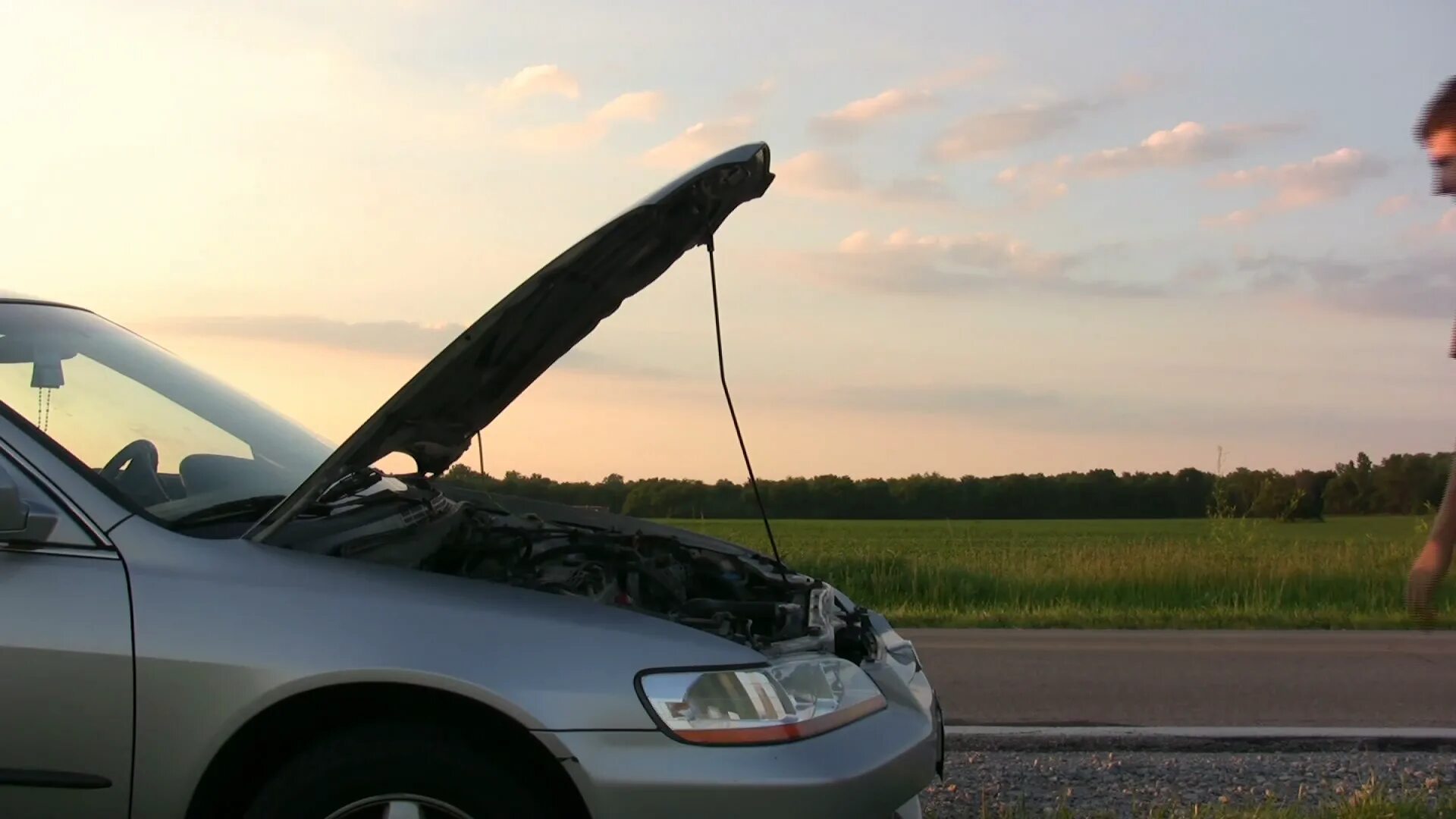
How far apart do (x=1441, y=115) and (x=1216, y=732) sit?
4787mm

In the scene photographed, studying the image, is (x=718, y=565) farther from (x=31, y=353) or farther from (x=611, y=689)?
(x=31, y=353)

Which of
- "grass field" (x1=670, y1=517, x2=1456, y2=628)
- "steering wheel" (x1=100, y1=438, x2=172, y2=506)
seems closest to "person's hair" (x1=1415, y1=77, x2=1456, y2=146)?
"steering wheel" (x1=100, y1=438, x2=172, y2=506)

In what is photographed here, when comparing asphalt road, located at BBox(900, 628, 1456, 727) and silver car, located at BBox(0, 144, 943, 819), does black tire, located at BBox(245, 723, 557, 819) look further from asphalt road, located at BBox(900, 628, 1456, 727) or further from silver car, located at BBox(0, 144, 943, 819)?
asphalt road, located at BBox(900, 628, 1456, 727)

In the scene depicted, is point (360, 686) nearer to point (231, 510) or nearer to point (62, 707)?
point (62, 707)

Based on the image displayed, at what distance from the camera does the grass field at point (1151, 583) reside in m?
11.0

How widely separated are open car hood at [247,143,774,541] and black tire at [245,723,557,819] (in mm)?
561

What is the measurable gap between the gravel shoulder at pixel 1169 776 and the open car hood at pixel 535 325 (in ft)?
6.90

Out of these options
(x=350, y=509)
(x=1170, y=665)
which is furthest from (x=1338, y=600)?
(x=350, y=509)

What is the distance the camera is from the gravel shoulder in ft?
15.3

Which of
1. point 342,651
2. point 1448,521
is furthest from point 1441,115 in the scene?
point 342,651

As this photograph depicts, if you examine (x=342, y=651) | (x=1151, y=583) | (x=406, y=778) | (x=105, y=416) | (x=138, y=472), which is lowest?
(x=1151, y=583)

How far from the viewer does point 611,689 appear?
2645 mm

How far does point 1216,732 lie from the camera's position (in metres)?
5.85

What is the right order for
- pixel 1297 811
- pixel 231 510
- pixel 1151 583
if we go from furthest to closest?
pixel 1151 583, pixel 1297 811, pixel 231 510
